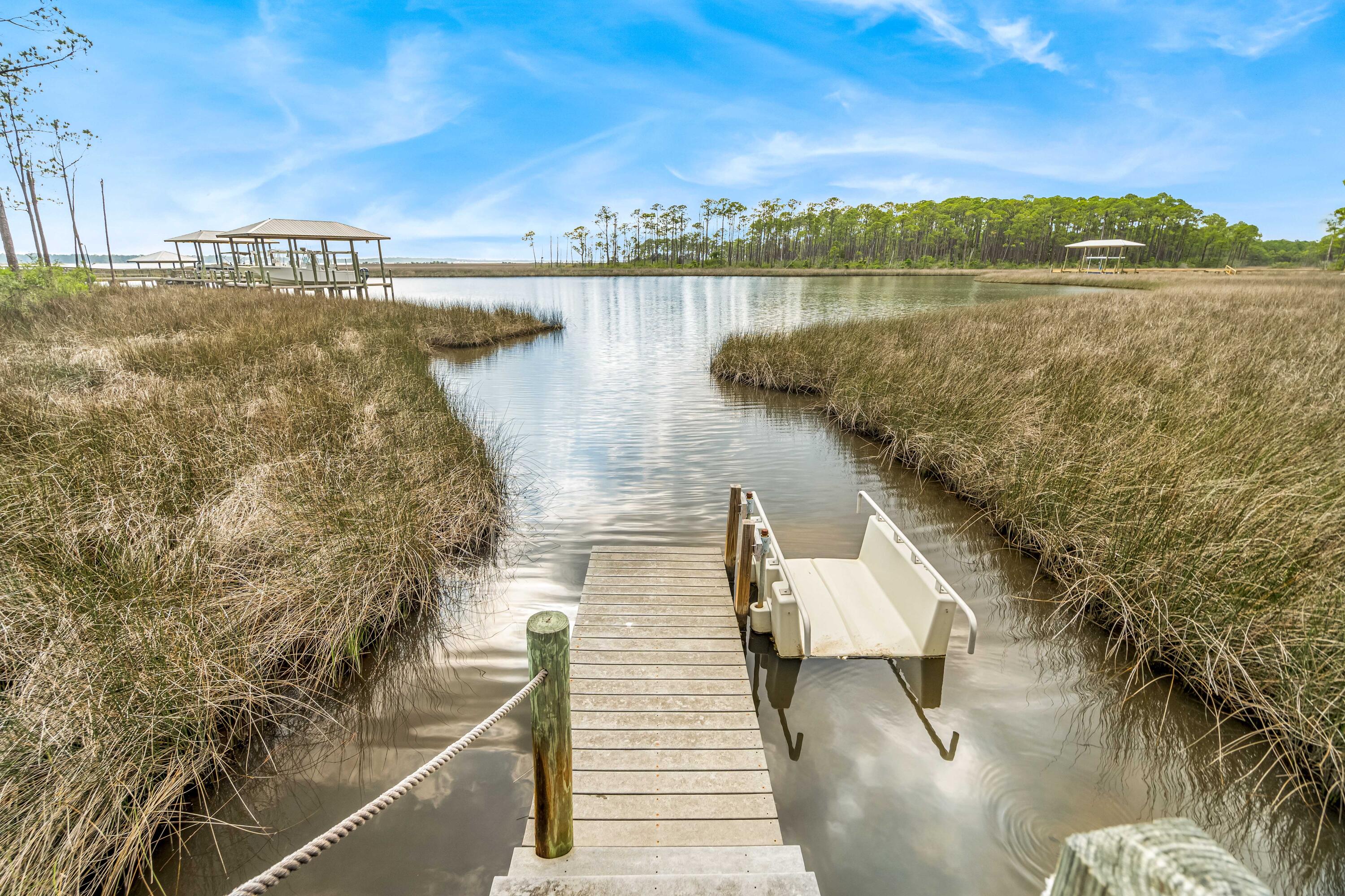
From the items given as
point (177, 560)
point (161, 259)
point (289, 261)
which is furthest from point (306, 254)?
point (177, 560)

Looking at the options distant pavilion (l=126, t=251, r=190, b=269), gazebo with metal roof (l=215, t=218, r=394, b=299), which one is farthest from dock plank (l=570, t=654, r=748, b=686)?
distant pavilion (l=126, t=251, r=190, b=269)

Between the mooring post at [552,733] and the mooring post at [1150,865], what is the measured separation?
159 cm

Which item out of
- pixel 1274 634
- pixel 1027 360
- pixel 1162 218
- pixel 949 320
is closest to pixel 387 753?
pixel 1274 634

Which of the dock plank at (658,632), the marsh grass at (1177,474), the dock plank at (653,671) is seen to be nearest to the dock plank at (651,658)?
the dock plank at (653,671)

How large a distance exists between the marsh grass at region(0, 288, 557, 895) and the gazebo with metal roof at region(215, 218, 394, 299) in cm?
1472

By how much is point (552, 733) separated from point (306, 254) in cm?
3026

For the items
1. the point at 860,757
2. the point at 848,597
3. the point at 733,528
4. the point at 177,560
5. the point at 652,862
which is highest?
the point at 177,560

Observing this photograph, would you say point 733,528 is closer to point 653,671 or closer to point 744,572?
point 744,572

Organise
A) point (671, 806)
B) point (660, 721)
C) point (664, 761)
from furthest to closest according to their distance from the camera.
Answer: point (660, 721) → point (664, 761) → point (671, 806)

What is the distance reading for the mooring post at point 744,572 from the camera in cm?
482

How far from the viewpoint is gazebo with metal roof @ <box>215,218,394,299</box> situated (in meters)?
22.0

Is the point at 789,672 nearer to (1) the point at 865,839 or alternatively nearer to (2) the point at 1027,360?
(1) the point at 865,839

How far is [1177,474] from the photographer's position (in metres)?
5.19

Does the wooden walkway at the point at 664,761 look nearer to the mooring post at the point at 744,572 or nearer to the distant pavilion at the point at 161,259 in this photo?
the mooring post at the point at 744,572
